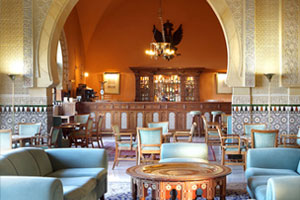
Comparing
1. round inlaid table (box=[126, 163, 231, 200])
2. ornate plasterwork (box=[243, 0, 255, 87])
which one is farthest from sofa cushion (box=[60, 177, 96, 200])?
ornate plasterwork (box=[243, 0, 255, 87])

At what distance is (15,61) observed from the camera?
9.27 meters

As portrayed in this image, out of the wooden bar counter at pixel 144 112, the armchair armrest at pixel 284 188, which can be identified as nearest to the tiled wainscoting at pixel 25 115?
the wooden bar counter at pixel 144 112

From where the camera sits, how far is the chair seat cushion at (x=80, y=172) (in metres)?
5.01

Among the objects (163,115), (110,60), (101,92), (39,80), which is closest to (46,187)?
(39,80)

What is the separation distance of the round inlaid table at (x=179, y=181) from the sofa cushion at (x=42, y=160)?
3.66ft

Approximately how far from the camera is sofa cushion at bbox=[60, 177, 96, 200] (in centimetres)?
407

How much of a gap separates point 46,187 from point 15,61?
651cm

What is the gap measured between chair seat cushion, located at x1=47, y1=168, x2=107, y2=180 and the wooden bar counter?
9.37 metres

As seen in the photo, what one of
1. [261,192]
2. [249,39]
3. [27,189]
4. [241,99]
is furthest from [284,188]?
[249,39]

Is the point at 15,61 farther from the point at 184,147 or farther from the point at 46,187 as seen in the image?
the point at 46,187

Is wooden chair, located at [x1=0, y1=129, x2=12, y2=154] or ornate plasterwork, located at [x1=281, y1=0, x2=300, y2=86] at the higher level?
ornate plasterwork, located at [x1=281, y1=0, x2=300, y2=86]

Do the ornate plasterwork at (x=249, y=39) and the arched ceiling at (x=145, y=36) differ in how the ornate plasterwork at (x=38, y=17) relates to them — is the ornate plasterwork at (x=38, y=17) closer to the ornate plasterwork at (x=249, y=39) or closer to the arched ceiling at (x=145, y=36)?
the ornate plasterwork at (x=249, y=39)

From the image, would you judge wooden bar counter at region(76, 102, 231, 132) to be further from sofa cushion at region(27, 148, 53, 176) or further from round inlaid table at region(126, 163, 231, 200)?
round inlaid table at region(126, 163, 231, 200)

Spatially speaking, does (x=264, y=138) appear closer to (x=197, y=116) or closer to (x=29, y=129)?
(x=29, y=129)
